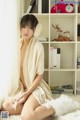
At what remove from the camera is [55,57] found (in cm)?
300

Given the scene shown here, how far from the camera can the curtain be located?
237 cm

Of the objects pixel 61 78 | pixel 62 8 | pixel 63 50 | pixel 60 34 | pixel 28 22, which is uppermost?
pixel 62 8

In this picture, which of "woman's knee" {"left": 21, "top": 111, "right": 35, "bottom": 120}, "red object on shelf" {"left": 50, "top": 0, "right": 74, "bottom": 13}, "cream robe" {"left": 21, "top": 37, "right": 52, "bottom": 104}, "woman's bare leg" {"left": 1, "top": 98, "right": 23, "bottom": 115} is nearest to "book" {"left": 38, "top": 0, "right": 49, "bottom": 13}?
"red object on shelf" {"left": 50, "top": 0, "right": 74, "bottom": 13}

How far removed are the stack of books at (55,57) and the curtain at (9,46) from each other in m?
0.57

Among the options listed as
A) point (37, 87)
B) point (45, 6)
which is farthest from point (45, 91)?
point (45, 6)

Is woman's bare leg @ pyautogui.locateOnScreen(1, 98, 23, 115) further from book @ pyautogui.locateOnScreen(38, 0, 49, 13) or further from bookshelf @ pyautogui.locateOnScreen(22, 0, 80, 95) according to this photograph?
book @ pyautogui.locateOnScreen(38, 0, 49, 13)

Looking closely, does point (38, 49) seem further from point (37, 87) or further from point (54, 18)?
point (54, 18)

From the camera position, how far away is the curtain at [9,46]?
7.78 ft

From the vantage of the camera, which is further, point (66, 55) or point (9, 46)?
point (66, 55)

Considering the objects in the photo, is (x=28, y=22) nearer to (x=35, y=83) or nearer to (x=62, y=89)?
(x=35, y=83)

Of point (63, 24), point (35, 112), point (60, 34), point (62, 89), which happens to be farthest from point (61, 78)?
point (35, 112)

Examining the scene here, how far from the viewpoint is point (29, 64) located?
257 cm

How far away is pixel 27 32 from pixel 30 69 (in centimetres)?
39

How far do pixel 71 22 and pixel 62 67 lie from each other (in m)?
0.59
